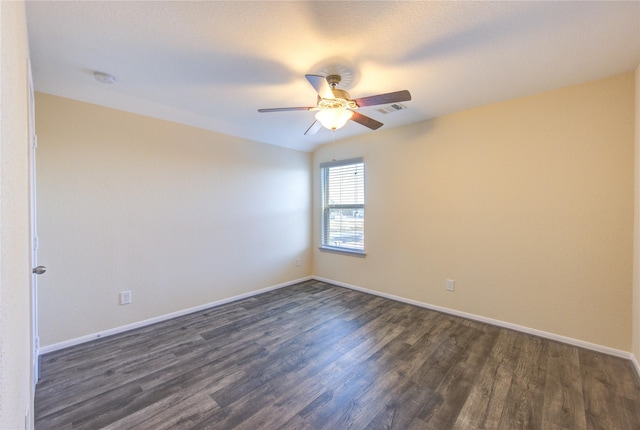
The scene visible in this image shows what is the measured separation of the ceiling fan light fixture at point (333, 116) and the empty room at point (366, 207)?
0.02m

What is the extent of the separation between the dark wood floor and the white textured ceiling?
238 centimetres

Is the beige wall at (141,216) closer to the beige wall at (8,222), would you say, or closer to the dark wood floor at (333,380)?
the dark wood floor at (333,380)

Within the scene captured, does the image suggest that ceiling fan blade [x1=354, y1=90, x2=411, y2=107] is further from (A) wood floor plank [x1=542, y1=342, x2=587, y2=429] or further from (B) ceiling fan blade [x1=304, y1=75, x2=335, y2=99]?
(A) wood floor plank [x1=542, y1=342, x2=587, y2=429]

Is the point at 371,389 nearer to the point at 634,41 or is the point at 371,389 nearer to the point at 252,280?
the point at 252,280

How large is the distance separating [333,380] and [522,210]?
8.00 feet

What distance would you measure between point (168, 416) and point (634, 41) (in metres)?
3.89

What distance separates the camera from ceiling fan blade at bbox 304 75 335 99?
172cm

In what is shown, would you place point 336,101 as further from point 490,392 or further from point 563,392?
point 563,392

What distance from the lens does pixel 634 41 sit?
69.6 inches

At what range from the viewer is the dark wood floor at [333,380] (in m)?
1.61

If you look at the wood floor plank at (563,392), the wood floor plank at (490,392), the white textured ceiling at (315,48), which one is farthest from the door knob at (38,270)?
the wood floor plank at (563,392)

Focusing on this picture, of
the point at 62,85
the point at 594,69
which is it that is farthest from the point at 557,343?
the point at 62,85

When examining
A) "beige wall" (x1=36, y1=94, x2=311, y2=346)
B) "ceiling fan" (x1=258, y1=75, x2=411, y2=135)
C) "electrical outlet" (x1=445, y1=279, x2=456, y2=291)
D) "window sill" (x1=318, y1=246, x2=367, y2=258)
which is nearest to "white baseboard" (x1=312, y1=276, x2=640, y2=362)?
"electrical outlet" (x1=445, y1=279, x2=456, y2=291)

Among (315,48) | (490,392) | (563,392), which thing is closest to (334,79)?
(315,48)
